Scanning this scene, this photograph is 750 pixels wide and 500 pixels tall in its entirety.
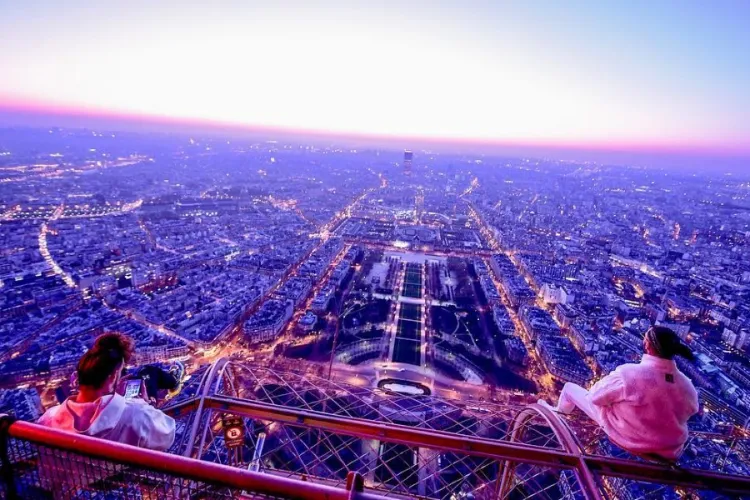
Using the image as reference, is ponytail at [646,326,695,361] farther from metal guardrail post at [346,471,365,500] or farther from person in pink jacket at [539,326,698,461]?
metal guardrail post at [346,471,365,500]

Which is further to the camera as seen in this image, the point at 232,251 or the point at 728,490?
the point at 232,251

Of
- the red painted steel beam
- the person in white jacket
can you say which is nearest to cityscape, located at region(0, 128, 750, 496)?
the red painted steel beam

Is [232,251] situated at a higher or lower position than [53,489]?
lower

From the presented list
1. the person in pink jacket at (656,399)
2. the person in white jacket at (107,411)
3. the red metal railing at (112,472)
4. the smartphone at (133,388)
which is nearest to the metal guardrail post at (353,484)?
the red metal railing at (112,472)

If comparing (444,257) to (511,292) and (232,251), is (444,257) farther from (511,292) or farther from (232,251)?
(232,251)

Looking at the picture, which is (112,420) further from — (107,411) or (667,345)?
(667,345)

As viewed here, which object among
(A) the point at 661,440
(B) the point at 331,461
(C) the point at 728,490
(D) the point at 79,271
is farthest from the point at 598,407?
(D) the point at 79,271

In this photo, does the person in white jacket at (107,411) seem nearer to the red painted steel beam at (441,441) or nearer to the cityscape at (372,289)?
the red painted steel beam at (441,441)
